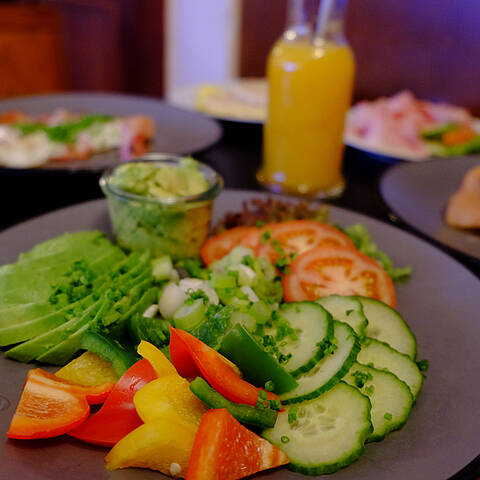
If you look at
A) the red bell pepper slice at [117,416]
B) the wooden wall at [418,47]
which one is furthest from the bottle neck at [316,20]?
the wooden wall at [418,47]

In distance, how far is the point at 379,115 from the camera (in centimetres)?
265

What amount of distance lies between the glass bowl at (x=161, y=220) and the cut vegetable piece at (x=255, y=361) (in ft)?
1.94

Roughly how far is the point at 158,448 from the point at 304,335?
1.33ft

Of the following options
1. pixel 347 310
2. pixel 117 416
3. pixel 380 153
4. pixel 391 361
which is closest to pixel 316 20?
pixel 380 153

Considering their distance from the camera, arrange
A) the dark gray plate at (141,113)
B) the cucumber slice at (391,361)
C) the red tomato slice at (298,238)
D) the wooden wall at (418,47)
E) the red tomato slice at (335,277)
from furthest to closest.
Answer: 1. the wooden wall at (418,47)
2. the dark gray plate at (141,113)
3. the red tomato slice at (298,238)
4. the red tomato slice at (335,277)
5. the cucumber slice at (391,361)

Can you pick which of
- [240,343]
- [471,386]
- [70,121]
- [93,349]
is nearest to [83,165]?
[70,121]

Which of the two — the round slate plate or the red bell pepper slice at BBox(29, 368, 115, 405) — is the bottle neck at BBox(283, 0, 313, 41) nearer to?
the round slate plate

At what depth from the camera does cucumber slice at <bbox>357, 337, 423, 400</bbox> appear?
1129mm

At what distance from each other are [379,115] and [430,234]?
1.00 m

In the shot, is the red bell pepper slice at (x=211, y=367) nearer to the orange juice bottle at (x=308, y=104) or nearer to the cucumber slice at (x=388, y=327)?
the cucumber slice at (x=388, y=327)

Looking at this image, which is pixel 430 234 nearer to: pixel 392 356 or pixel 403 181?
pixel 403 181

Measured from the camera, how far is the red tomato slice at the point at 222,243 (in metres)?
1.62

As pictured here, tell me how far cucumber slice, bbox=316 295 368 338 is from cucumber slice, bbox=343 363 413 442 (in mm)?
113

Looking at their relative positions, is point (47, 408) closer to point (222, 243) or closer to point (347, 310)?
point (347, 310)
